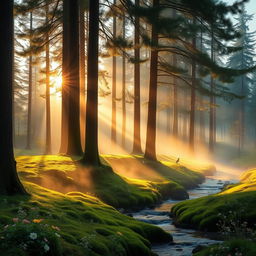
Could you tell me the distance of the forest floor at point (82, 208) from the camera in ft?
22.8

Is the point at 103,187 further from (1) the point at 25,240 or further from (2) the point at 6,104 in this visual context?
(1) the point at 25,240

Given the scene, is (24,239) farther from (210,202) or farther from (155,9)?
(155,9)

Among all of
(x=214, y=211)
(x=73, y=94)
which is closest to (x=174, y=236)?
(x=214, y=211)

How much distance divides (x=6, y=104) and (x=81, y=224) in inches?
158

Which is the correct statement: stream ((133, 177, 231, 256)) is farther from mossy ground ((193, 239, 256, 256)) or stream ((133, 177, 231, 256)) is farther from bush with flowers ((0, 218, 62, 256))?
bush with flowers ((0, 218, 62, 256))

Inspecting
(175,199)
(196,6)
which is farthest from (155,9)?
(175,199)

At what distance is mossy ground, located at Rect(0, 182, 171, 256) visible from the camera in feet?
27.7

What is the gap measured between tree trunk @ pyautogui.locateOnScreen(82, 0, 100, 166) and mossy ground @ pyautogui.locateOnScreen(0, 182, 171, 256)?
16.9ft

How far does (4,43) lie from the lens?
11.4m

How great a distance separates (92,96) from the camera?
19.5 meters

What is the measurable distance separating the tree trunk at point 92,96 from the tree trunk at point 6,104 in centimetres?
773

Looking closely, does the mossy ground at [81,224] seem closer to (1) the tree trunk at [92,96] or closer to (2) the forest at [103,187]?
(2) the forest at [103,187]

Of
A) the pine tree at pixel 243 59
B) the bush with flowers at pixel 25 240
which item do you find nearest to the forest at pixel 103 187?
the bush with flowers at pixel 25 240

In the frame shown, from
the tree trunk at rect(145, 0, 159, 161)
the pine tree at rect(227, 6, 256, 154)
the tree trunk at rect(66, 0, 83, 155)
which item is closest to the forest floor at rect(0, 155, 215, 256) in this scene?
the tree trunk at rect(145, 0, 159, 161)
